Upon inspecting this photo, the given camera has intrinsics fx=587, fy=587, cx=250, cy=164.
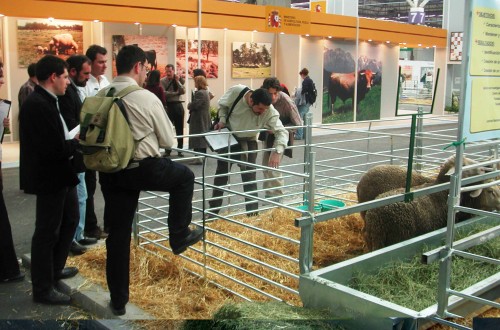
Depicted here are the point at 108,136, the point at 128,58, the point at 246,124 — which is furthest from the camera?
the point at 246,124

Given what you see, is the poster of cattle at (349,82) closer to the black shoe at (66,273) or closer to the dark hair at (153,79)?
the dark hair at (153,79)

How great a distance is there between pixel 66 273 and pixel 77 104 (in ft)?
4.69

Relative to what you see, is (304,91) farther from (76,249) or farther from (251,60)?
(76,249)

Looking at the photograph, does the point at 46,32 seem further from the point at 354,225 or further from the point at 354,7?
the point at 354,7

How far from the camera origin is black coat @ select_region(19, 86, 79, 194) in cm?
413

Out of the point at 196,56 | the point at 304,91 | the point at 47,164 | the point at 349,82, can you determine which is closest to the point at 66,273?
the point at 47,164

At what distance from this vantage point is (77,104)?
5.05 m

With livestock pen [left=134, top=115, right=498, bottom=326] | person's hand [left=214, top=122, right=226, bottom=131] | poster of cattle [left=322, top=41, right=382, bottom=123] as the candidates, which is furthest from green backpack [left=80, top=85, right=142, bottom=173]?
poster of cattle [left=322, top=41, right=382, bottom=123]

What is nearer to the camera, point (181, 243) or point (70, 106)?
point (181, 243)

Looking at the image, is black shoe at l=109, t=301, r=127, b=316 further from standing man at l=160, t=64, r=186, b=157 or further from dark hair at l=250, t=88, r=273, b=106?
standing man at l=160, t=64, r=186, b=157

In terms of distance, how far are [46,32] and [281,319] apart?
1122 centimetres

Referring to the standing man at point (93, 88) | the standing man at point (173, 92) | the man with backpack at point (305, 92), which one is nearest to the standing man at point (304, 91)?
the man with backpack at point (305, 92)

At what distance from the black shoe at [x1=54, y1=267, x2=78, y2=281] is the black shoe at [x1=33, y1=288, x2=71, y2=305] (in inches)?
9.4

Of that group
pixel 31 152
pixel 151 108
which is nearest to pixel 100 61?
pixel 31 152
